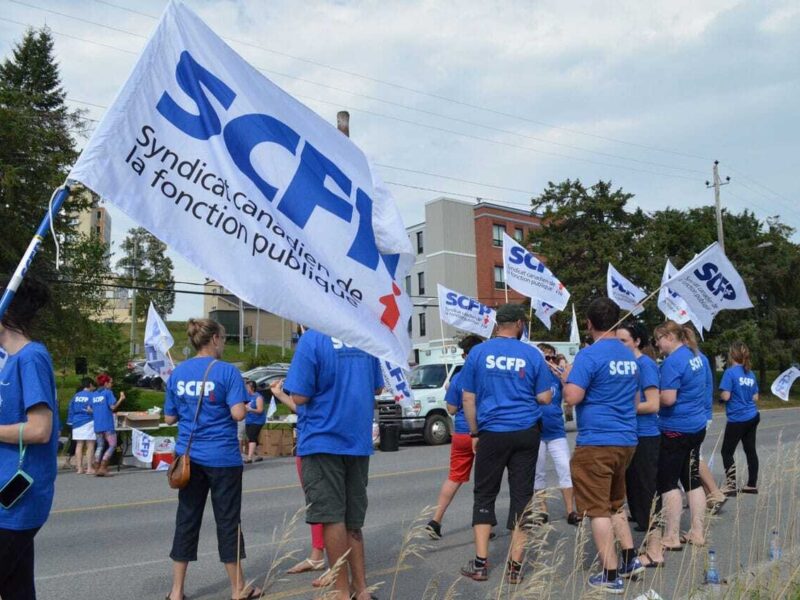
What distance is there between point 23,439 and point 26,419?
0.38ft

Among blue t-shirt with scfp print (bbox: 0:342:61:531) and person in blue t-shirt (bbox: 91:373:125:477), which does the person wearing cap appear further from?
person in blue t-shirt (bbox: 91:373:125:477)

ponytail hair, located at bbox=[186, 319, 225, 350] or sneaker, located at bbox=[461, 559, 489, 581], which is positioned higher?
ponytail hair, located at bbox=[186, 319, 225, 350]

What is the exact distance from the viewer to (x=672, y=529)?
624 centimetres

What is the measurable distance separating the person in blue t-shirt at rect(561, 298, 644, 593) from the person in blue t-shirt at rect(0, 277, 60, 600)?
336cm

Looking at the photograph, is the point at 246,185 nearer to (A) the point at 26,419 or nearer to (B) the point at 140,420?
(A) the point at 26,419

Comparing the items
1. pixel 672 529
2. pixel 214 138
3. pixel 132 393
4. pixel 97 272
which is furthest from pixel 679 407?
pixel 97 272

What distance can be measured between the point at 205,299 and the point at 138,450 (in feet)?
235

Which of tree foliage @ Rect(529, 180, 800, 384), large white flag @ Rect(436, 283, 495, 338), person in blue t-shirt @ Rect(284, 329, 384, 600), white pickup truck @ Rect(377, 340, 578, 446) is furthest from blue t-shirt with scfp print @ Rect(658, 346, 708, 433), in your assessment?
tree foliage @ Rect(529, 180, 800, 384)

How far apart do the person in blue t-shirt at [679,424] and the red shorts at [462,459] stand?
5.43ft

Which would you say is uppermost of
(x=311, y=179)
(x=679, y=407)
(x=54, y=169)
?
(x=54, y=169)

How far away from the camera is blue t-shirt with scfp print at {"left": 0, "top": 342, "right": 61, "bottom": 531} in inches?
120

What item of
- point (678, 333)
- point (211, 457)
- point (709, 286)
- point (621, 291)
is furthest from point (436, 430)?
point (211, 457)

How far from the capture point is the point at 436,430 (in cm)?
1934

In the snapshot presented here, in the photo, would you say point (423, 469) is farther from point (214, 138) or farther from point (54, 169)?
point (54, 169)
